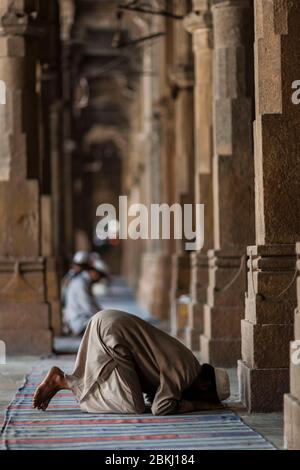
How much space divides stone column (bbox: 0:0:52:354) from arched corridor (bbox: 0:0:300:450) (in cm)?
2

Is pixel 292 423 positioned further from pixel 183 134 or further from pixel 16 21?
pixel 183 134

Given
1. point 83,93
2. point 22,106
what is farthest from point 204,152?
point 83,93

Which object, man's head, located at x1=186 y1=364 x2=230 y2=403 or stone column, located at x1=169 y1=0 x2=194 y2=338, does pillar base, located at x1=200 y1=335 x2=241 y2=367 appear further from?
stone column, located at x1=169 y1=0 x2=194 y2=338

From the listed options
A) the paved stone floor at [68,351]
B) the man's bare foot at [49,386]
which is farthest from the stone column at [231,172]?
the man's bare foot at [49,386]

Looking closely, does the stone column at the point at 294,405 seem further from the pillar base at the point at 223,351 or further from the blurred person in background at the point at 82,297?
the blurred person in background at the point at 82,297

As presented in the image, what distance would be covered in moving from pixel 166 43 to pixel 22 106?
24.4ft

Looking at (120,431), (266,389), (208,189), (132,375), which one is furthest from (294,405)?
(208,189)

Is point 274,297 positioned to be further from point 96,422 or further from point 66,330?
point 66,330

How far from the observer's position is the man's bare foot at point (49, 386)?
8.51 m

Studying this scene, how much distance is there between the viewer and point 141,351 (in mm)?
8531

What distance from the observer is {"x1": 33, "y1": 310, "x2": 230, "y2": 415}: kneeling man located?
8383 millimetres

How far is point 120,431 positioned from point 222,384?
1.33 metres

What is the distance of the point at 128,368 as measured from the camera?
8.41 metres

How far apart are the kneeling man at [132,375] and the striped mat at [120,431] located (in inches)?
5.7
